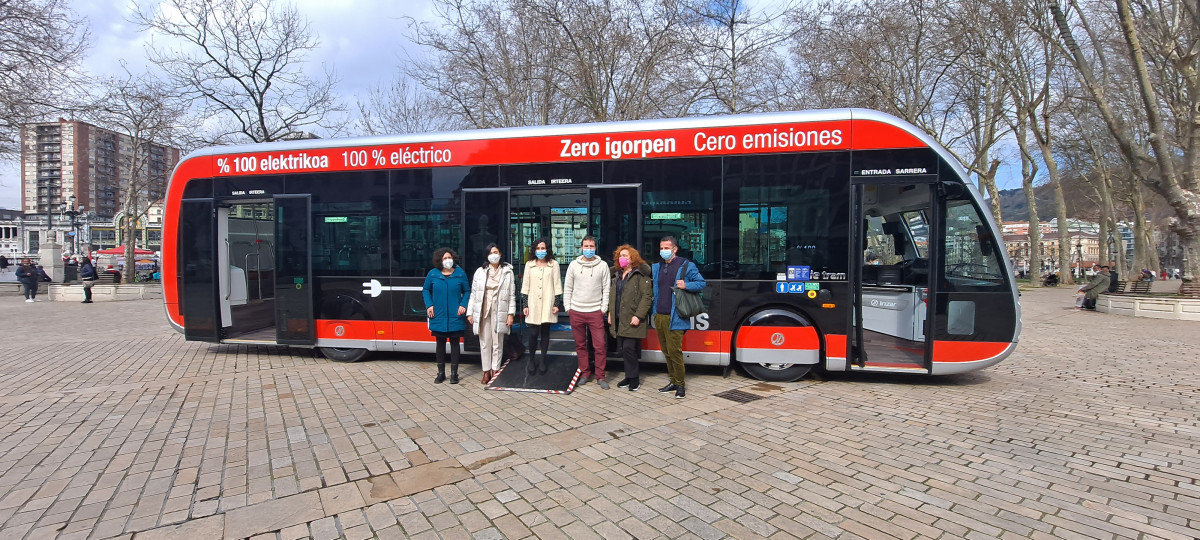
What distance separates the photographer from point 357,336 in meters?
7.48

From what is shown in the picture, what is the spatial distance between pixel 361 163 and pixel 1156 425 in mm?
8889

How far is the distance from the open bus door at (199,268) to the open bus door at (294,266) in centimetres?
110

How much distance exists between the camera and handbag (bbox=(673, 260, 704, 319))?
5.57 m

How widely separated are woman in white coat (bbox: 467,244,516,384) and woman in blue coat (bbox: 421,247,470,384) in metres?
0.15

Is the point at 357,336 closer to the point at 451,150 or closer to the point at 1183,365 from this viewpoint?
the point at 451,150

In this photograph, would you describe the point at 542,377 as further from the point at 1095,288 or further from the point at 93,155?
the point at 93,155

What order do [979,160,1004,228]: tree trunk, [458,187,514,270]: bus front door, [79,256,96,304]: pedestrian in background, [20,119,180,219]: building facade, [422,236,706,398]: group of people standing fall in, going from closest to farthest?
[422,236,706,398]: group of people standing
[458,187,514,270]: bus front door
[20,119,180,219]: building facade
[79,256,96,304]: pedestrian in background
[979,160,1004,228]: tree trunk

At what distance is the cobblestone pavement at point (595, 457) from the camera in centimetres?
309

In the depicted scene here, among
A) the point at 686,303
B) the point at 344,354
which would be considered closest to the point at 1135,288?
the point at 686,303

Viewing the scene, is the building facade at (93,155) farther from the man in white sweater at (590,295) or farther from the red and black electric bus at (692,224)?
the man in white sweater at (590,295)

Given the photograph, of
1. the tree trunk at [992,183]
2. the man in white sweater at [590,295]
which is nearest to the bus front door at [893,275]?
the man in white sweater at [590,295]

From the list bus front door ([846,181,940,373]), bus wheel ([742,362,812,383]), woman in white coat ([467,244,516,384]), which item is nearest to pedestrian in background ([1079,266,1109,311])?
bus front door ([846,181,940,373])

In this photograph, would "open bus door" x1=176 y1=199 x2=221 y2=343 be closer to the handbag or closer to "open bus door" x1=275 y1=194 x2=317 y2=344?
"open bus door" x1=275 y1=194 x2=317 y2=344

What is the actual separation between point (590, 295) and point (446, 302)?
1709mm
